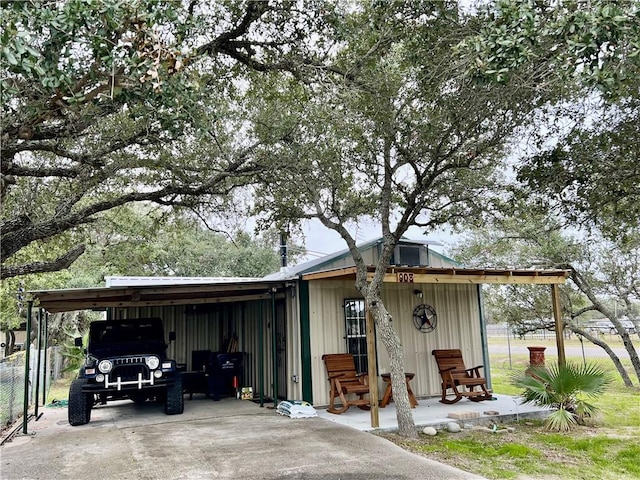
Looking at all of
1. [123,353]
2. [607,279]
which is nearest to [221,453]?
[123,353]

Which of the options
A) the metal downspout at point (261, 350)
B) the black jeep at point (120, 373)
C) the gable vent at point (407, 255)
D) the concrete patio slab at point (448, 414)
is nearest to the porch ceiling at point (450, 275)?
the metal downspout at point (261, 350)

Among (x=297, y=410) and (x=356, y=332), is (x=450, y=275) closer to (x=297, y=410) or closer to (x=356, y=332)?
(x=356, y=332)

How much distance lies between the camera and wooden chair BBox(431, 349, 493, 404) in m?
10.0

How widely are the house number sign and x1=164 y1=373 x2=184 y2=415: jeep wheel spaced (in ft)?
14.0

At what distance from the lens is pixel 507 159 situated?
28.2ft

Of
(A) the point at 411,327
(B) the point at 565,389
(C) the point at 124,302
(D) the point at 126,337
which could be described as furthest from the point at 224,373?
(B) the point at 565,389

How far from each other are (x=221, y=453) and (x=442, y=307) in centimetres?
662

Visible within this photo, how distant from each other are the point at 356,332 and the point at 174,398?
146 inches

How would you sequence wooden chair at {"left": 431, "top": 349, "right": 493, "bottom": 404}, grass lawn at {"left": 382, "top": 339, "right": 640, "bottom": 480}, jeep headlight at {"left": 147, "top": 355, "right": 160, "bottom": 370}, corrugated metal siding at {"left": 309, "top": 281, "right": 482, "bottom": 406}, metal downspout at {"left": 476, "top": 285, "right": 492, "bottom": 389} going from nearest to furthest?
1. grass lawn at {"left": 382, "top": 339, "right": 640, "bottom": 480}
2. jeep headlight at {"left": 147, "top": 355, "right": 160, "bottom": 370}
3. wooden chair at {"left": 431, "top": 349, "right": 493, "bottom": 404}
4. corrugated metal siding at {"left": 309, "top": 281, "right": 482, "bottom": 406}
5. metal downspout at {"left": 476, "top": 285, "right": 492, "bottom": 389}

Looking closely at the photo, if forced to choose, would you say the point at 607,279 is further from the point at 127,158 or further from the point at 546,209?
the point at 127,158

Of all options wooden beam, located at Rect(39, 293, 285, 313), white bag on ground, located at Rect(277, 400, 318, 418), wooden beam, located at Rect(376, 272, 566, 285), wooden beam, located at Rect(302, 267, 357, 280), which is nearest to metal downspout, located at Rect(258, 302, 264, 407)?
wooden beam, located at Rect(39, 293, 285, 313)

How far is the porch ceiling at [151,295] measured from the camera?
866 centimetres

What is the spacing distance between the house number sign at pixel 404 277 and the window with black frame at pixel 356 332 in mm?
2073

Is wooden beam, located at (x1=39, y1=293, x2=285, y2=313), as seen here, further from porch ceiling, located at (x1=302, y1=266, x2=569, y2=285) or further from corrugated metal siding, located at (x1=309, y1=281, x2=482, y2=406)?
porch ceiling, located at (x1=302, y1=266, x2=569, y2=285)
